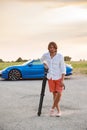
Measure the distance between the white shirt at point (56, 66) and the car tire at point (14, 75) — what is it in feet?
47.8

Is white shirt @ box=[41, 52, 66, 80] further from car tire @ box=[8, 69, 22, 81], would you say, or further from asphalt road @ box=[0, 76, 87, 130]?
car tire @ box=[8, 69, 22, 81]

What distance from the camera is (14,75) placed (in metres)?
25.8

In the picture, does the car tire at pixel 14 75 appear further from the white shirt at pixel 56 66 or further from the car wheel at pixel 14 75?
the white shirt at pixel 56 66

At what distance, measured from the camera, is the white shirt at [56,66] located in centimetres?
1123

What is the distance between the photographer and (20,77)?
26078mm

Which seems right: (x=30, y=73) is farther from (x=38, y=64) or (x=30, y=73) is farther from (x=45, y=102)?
(x=45, y=102)

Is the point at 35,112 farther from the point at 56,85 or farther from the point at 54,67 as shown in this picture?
the point at 54,67

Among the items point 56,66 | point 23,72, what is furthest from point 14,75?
point 56,66

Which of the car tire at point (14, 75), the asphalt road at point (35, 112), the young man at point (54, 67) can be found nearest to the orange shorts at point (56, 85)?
the young man at point (54, 67)

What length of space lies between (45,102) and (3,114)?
294cm

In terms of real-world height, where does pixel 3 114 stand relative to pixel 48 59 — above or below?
below

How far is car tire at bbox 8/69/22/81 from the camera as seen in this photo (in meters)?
25.8

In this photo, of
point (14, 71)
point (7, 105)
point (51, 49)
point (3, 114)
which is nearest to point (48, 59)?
point (51, 49)

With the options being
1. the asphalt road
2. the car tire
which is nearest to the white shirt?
the asphalt road
